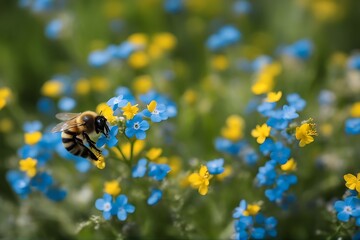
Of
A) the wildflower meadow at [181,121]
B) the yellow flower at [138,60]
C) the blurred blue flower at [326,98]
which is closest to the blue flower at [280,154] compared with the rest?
the wildflower meadow at [181,121]

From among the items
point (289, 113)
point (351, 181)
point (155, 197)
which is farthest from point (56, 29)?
point (351, 181)

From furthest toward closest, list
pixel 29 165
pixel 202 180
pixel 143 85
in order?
pixel 143 85 → pixel 29 165 → pixel 202 180

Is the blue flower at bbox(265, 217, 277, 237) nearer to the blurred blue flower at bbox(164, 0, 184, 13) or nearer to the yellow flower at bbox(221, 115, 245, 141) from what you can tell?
the yellow flower at bbox(221, 115, 245, 141)

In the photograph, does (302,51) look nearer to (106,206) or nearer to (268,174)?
(268,174)

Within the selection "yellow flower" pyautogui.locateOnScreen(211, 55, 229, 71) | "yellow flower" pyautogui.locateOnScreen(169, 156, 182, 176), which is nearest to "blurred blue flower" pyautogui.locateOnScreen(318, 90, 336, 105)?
"yellow flower" pyautogui.locateOnScreen(211, 55, 229, 71)

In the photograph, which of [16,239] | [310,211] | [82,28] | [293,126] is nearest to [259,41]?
[82,28]

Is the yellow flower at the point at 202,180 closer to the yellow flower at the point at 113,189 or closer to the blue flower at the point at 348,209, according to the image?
the yellow flower at the point at 113,189
